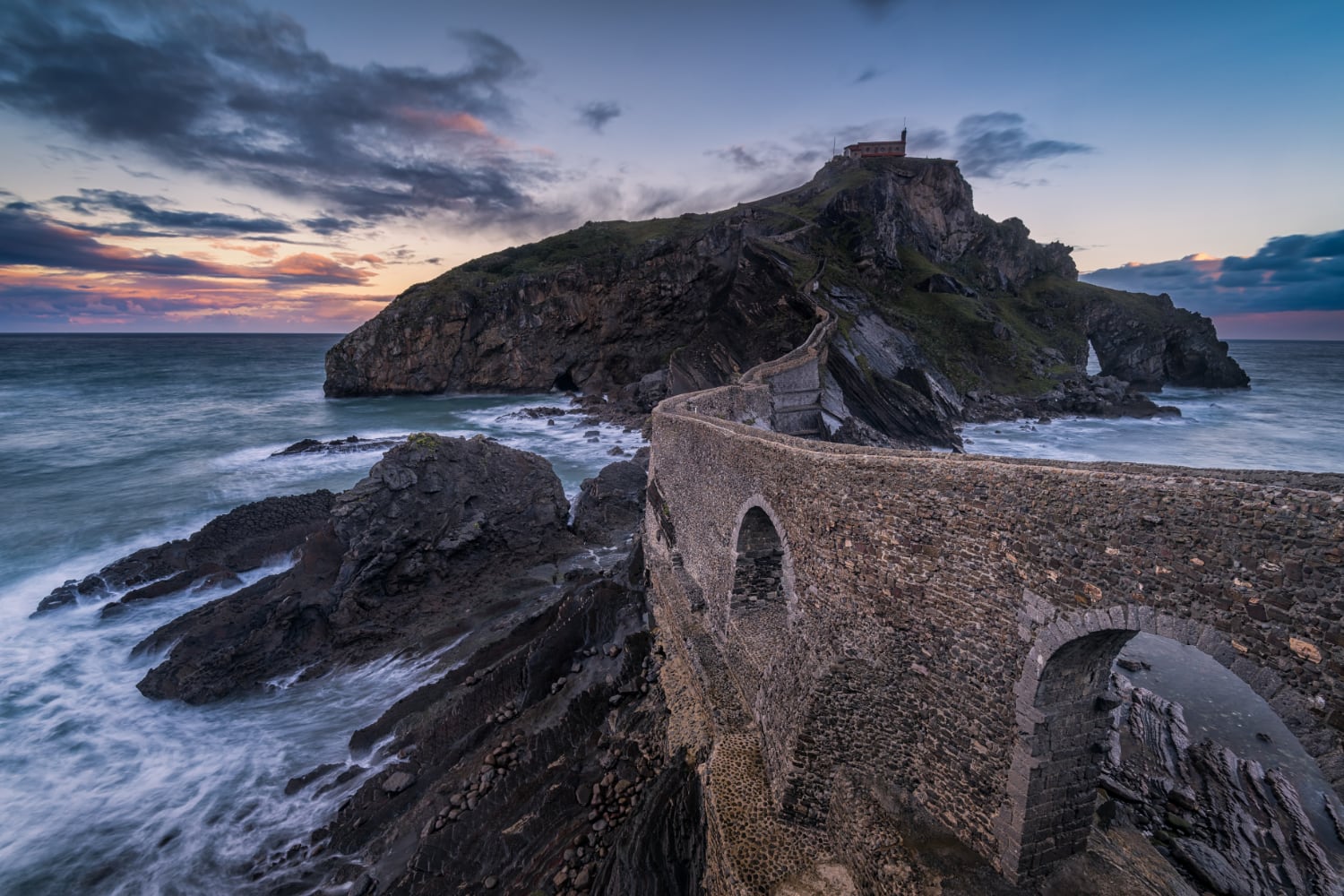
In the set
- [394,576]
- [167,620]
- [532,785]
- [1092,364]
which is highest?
[1092,364]

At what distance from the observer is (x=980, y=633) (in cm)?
646

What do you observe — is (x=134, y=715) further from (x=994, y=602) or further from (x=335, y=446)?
(x=335, y=446)

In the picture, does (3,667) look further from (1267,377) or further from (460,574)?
(1267,377)

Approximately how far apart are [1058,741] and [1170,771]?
20.9 ft

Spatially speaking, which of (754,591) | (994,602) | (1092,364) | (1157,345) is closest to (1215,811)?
(994,602)

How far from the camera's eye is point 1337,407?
58.8 m

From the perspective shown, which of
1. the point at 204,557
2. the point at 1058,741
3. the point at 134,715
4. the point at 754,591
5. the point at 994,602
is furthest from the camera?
the point at 204,557

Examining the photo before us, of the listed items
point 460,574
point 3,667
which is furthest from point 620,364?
point 3,667

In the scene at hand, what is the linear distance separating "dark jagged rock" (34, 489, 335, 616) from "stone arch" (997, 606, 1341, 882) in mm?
22825

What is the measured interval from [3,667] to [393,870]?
50.8 feet

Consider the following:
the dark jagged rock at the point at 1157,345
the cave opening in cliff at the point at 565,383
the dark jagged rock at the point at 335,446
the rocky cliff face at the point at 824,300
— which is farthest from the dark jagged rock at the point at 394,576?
the dark jagged rock at the point at 1157,345

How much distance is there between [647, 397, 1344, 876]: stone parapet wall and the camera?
4.39 m

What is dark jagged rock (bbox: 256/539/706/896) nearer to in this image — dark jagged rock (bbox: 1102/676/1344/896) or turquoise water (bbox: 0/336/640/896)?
turquoise water (bbox: 0/336/640/896)

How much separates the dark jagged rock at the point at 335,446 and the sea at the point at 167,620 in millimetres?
1363
